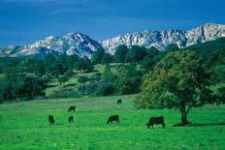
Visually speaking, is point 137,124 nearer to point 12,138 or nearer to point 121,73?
point 12,138

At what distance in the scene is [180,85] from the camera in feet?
156

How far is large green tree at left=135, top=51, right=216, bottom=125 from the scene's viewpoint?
4825 centimetres

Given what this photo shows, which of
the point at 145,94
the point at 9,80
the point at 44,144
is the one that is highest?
the point at 9,80

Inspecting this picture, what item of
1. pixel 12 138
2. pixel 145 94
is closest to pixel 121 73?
pixel 145 94

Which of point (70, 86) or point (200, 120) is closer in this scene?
point (200, 120)

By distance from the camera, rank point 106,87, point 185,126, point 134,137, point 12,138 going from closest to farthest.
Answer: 1. point 134,137
2. point 12,138
3. point 185,126
4. point 106,87

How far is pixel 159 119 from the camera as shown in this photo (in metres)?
47.6

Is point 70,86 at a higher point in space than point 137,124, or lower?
higher

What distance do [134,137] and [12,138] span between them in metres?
11.0

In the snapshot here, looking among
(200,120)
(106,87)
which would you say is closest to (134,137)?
(200,120)

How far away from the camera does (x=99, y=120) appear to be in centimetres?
5991

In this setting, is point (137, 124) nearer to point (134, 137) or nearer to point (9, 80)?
point (134, 137)

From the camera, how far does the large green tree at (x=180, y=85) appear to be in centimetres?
4825

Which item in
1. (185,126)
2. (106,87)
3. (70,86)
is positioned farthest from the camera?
(70,86)
